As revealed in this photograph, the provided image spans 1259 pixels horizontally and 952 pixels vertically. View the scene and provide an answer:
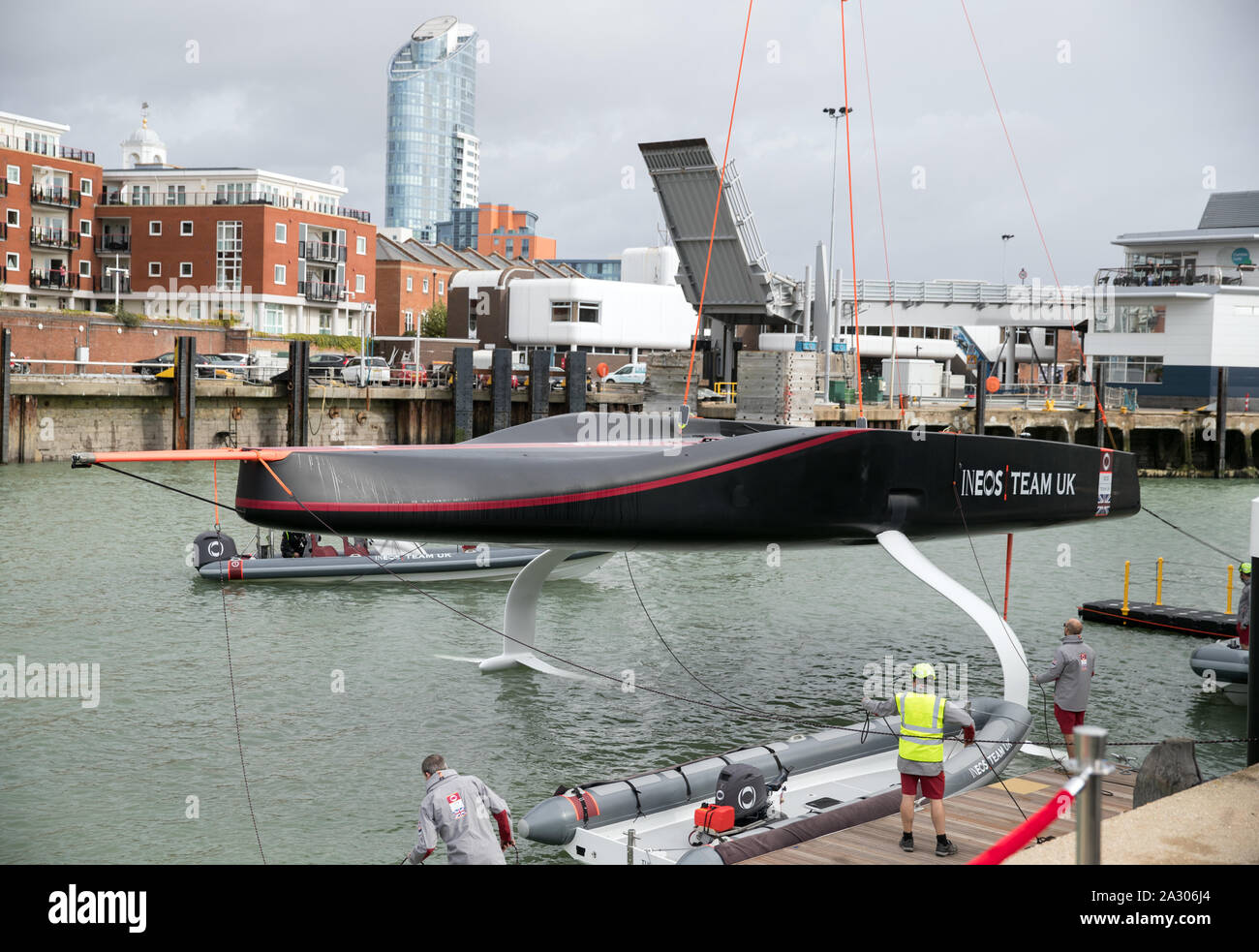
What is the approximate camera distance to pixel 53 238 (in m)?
57.3

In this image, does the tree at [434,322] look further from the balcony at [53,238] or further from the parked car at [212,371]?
the parked car at [212,371]

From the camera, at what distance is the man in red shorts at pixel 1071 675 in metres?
9.59

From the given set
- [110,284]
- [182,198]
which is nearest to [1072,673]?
[110,284]

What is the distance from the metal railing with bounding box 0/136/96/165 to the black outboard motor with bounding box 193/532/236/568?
43260 millimetres

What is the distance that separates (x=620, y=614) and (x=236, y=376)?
27606 mm

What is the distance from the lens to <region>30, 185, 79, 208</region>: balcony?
56.2 metres

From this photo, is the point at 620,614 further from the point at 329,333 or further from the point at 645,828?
the point at 329,333

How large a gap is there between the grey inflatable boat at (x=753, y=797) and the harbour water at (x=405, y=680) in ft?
1.90

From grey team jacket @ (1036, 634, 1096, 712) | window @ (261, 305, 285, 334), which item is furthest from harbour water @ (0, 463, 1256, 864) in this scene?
window @ (261, 305, 285, 334)

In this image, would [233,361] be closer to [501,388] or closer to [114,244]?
[501,388]

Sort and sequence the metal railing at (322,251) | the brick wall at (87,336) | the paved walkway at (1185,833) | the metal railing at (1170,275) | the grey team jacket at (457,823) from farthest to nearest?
the metal railing at (322,251) < the metal railing at (1170,275) < the brick wall at (87,336) < the grey team jacket at (457,823) < the paved walkway at (1185,833)

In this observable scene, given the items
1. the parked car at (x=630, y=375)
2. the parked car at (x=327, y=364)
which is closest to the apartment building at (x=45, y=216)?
the parked car at (x=327, y=364)
